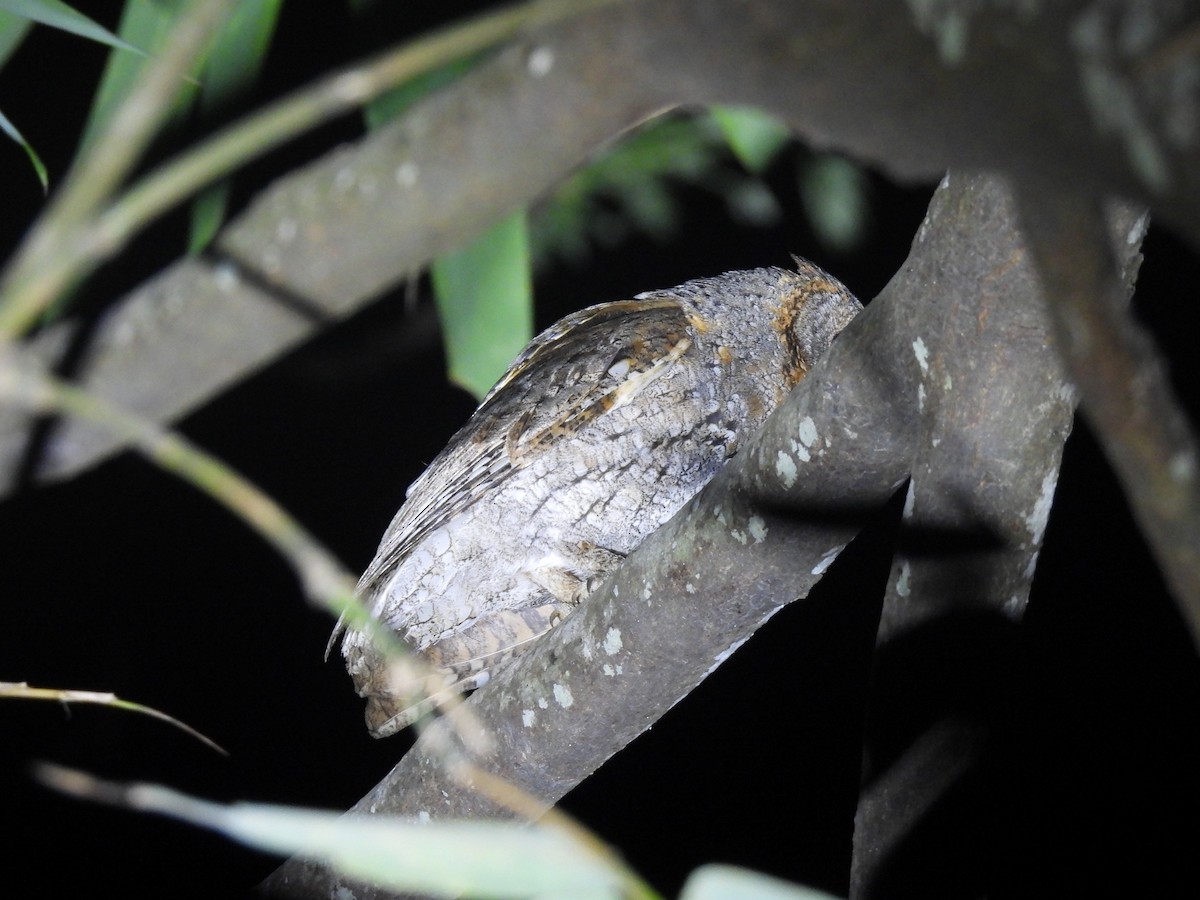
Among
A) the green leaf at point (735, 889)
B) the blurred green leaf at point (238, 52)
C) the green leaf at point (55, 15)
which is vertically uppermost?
the blurred green leaf at point (238, 52)

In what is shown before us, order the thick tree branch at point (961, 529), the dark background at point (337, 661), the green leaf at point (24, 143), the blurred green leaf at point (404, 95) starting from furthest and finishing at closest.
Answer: the dark background at point (337, 661) < the blurred green leaf at point (404, 95) < the thick tree branch at point (961, 529) < the green leaf at point (24, 143)

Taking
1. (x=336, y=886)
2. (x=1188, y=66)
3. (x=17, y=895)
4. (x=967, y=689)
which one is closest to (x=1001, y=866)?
(x=967, y=689)

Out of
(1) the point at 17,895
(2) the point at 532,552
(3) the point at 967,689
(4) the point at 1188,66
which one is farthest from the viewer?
(1) the point at 17,895

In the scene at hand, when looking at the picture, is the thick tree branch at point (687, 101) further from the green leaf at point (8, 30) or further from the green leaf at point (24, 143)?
the green leaf at point (8, 30)

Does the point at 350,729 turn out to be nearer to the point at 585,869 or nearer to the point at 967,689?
the point at 967,689

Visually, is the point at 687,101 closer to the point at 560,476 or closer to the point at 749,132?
the point at 749,132

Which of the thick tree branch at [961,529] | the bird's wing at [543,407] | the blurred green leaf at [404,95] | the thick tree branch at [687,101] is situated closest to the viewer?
the thick tree branch at [687,101]

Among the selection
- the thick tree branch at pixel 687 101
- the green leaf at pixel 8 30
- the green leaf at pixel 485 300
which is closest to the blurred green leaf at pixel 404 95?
the green leaf at pixel 485 300
